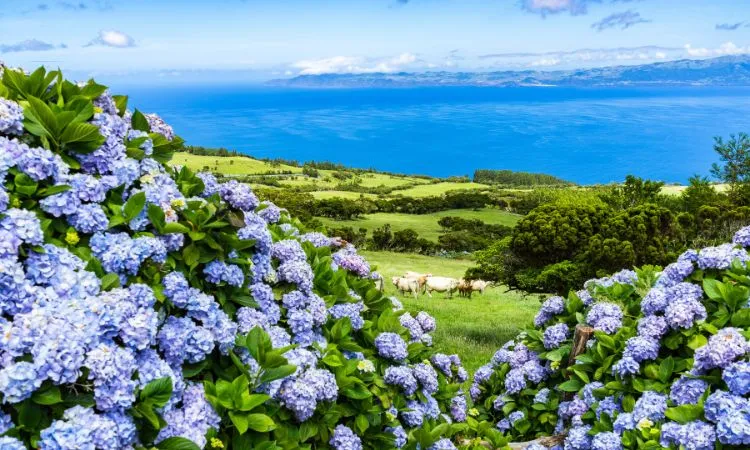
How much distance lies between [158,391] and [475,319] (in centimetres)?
1754

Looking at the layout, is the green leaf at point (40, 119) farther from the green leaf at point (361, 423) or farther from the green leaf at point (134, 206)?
the green leaf at point (361, 423)

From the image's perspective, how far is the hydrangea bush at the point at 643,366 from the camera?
4.85 m

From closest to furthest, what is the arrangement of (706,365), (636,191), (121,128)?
(121,128) < (706,365) < (636,191)

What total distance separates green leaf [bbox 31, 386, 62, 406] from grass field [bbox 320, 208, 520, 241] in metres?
48.9

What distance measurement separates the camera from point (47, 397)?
2756mm

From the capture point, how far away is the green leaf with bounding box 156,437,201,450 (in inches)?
125

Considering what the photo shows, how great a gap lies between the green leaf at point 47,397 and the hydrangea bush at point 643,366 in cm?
448

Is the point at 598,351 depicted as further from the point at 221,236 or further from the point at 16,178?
the point at 16,178

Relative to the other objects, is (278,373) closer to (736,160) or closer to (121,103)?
(121,103)

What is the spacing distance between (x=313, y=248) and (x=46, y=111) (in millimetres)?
2559

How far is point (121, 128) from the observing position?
13.9 ft

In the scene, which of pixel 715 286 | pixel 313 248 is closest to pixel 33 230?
pixel 313 248

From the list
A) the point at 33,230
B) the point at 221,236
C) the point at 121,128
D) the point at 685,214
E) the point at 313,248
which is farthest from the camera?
the point at 685,214

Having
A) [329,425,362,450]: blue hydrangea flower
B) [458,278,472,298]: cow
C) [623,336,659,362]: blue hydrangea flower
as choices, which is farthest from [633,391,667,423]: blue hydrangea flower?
[458,278,472,298]: cow
